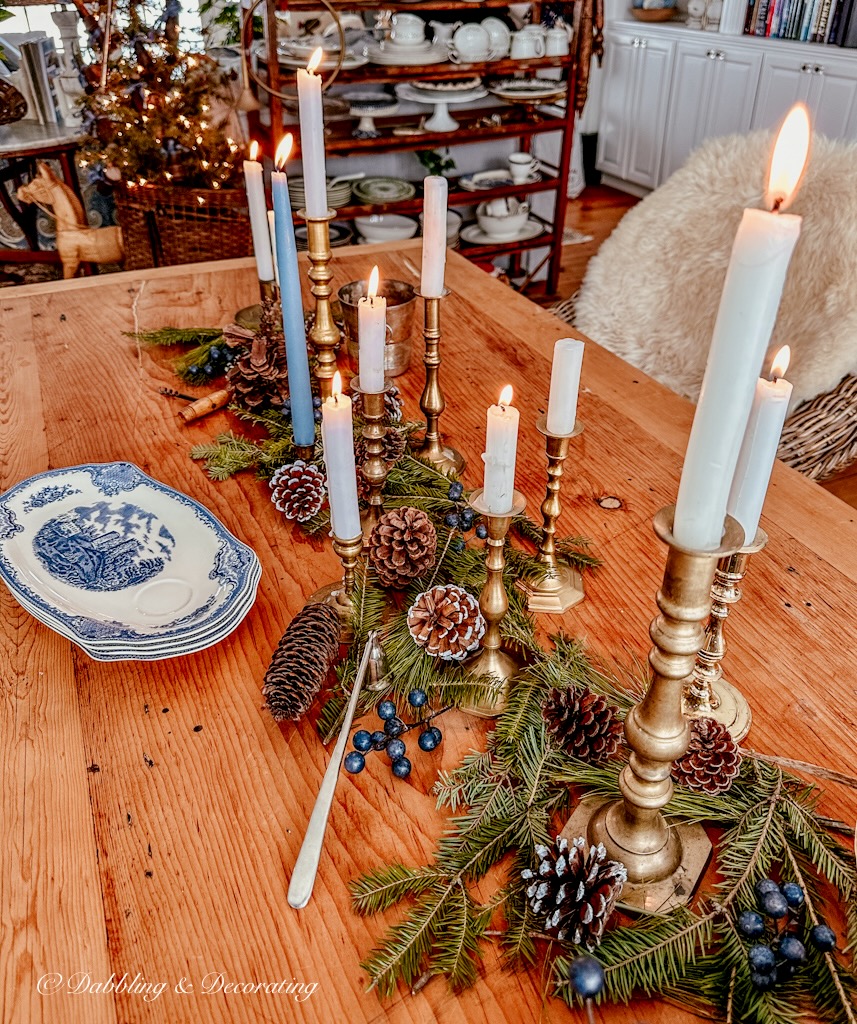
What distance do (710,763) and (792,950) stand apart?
4.8 inches

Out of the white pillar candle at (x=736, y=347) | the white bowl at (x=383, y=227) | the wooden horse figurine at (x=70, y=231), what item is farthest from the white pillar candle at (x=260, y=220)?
the white bowl at (x=383, y=227)

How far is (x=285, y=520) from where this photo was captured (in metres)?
0.87

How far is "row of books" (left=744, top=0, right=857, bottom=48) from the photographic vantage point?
310 centimetres

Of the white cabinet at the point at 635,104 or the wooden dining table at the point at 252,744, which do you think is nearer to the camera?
the wooden dining table at the point at 252,744

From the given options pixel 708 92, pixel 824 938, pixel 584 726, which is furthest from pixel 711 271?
pixel 708 92

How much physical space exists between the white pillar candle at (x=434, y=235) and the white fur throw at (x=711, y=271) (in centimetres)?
72

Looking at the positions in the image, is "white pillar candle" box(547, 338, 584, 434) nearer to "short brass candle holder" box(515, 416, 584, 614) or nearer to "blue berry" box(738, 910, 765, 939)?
"short brass candle holder" box(515, 416, 584, 614)

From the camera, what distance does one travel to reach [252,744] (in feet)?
2.04

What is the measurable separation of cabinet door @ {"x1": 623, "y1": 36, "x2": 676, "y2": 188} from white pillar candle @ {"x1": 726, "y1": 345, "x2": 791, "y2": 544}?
13.1 ft

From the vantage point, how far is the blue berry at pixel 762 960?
1.46 ft

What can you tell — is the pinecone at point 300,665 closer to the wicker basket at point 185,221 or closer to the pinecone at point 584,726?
the pinecone at point 584,726

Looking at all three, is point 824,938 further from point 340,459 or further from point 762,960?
point 340,459

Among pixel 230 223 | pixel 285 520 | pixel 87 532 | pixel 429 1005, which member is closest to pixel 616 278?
pixel 230 223

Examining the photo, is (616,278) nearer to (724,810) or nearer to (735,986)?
(724,810)
